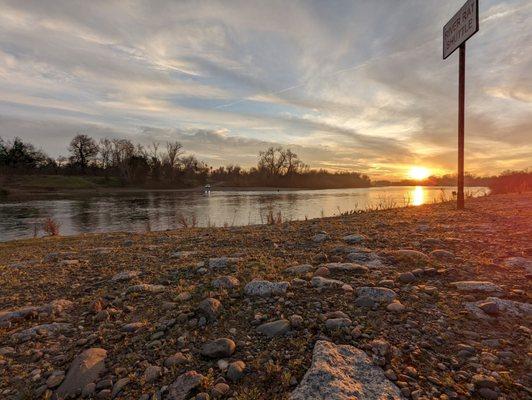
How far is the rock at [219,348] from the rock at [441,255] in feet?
10.0

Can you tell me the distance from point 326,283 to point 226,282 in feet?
3.69

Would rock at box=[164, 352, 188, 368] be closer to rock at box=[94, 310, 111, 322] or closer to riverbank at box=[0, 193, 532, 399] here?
riverbank at box=[0, 193, 532, 399]

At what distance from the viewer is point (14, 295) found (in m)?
4.01

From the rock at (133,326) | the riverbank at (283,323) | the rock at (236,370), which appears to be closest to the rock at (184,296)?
the riverbank at (283,323)

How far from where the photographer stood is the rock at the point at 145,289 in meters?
3.75

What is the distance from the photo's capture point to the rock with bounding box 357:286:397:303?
2.98 m

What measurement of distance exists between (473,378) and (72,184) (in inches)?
2949

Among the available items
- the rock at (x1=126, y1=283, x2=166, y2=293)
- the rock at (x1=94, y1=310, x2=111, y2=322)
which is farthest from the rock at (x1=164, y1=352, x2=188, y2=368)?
the rock at (x1=126, y1=283, x2=166, y2=293)

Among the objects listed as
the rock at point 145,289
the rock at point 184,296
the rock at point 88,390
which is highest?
the rock at point 184,296

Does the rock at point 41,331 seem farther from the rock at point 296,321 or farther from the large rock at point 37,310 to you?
the rock at point 296,321

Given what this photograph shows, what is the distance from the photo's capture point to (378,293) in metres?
3.08

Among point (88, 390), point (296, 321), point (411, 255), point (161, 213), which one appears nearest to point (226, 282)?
point (296, 321)

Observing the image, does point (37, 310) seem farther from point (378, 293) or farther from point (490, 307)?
point (490, 307)

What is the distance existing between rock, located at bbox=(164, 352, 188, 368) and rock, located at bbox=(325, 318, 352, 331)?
1128mm
